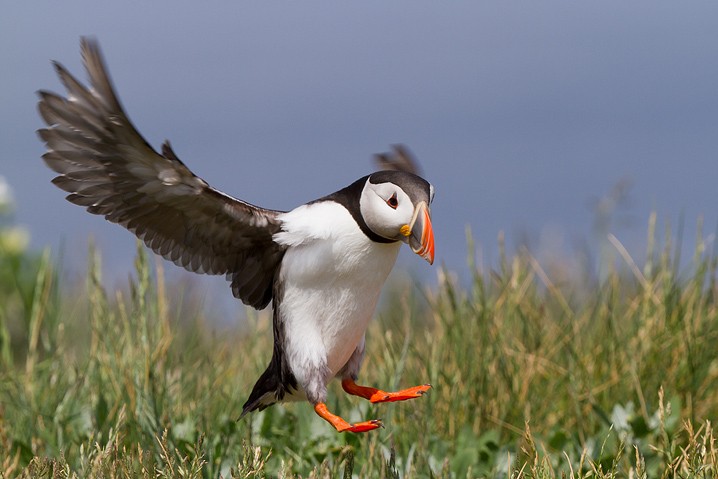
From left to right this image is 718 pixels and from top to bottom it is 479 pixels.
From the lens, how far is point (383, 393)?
4.12 m

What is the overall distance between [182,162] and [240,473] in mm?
1231

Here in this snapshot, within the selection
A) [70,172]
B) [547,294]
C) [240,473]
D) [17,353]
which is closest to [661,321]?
[547,294]

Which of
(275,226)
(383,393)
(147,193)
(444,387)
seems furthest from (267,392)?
(444,387)

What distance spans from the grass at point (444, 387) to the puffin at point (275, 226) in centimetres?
54

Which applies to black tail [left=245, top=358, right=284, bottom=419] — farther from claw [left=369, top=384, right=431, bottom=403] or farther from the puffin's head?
the puffin's head

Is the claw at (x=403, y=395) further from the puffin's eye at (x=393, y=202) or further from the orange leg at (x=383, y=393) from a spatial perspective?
the puffin's eye at (x=393, y=202)

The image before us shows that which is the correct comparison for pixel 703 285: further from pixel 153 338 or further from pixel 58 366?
pixel 58 366

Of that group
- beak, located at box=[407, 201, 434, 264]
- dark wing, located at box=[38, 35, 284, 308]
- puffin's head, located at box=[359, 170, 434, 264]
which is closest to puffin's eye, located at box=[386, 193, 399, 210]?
puffin's head, located at box=[359, 170, 434, 264]

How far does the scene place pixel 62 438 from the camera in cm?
496

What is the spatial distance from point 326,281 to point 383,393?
1.73ft

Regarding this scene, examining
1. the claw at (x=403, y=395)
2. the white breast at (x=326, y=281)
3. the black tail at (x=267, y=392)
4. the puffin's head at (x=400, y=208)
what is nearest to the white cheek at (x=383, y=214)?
the puffin's head at (x=400, y=208)

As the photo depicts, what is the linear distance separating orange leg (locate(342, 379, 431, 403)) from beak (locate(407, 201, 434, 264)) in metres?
0.63

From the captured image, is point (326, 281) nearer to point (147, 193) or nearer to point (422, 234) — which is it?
point (422, 234)

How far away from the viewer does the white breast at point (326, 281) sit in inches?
157
